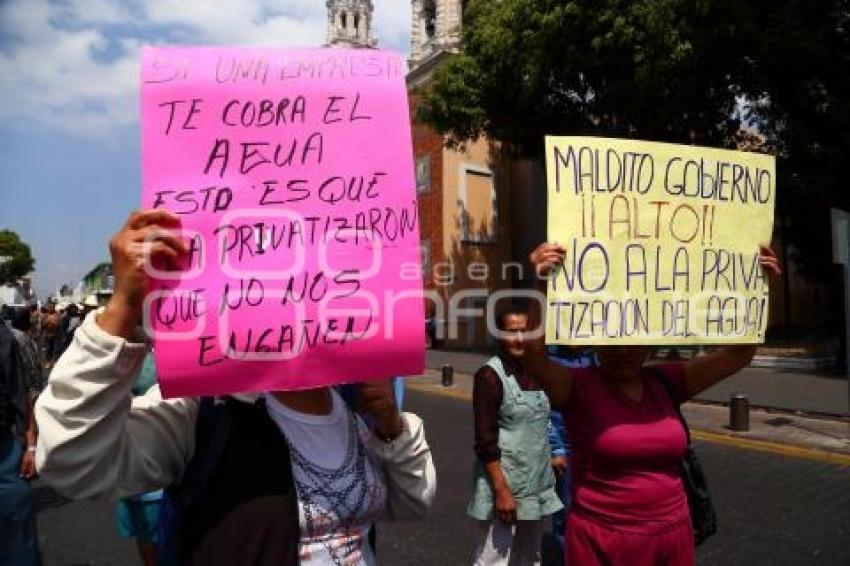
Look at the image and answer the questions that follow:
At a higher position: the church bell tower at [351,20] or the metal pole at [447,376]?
the church bell tower at [351,20]

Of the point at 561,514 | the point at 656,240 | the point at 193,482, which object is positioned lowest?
the point at 561,514

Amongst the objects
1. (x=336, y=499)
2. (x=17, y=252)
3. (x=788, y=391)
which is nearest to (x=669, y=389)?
(x=336, y=499)

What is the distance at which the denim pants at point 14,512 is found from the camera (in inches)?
120

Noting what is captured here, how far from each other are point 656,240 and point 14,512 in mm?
2779

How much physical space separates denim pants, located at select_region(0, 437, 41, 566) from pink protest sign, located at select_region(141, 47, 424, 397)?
195 centimetres

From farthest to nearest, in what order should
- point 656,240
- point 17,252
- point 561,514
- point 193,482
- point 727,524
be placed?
point 17,252, point 727,524, point 561,514, point 656,240, point 193,482

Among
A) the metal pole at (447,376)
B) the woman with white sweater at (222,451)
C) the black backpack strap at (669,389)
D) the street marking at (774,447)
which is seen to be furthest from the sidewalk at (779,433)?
the woman with white sweater at (222,451)

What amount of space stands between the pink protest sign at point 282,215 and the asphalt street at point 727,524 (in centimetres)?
322

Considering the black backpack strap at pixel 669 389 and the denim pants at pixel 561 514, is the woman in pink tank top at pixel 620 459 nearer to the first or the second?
the black backpack strap at pixel 669 389

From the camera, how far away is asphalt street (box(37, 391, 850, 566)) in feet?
15.4

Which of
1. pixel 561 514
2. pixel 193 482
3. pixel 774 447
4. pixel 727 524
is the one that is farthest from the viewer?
pixel 774 447

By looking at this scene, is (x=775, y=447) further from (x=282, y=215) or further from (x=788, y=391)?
(x=282, y=215)

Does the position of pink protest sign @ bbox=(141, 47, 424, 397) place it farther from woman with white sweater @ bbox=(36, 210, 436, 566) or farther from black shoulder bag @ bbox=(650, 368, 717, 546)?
black shoulder bag @ bbox=(650, 368, 717, 546)

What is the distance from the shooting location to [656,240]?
2.50 meters
